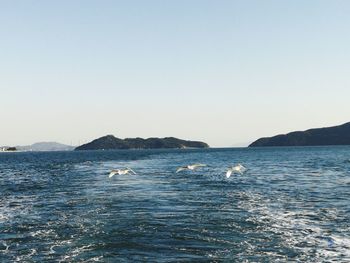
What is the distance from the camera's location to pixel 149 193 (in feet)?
135

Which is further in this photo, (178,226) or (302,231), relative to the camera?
(178,226)

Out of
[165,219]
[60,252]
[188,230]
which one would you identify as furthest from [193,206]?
[60,252]

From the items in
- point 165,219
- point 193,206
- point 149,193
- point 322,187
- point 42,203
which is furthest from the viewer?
point 322,187

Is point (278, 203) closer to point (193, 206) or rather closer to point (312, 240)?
point (193, 206)

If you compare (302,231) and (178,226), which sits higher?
(178,226)

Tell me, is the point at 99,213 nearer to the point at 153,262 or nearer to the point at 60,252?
the point at 60,252

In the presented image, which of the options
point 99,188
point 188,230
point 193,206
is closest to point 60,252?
point 188,230

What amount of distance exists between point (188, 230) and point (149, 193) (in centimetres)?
1781

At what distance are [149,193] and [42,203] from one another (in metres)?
10.2

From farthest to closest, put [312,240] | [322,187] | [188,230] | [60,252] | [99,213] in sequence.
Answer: [322,187], [99,213], [188,230], [312,240], [60,252]

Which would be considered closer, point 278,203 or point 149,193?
point 278,203

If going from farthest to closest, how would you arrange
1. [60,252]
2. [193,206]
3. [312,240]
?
[193,206] → [312,240] → [60,252]

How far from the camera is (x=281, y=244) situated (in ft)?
67.8

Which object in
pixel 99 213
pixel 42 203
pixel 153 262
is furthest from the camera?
pixel 42 203
